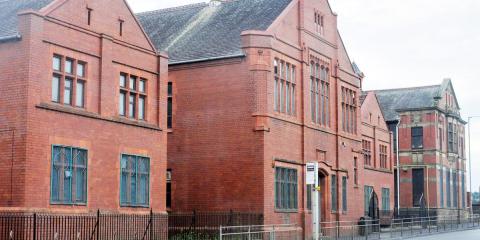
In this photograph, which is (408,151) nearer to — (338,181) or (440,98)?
(440,98)

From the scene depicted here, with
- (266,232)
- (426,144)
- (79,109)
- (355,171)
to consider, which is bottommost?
(266,232)

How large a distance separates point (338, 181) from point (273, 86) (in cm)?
990

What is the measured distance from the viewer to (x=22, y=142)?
92.9 feet

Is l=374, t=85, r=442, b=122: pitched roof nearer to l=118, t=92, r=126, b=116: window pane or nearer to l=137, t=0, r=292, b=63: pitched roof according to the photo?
l=137, t=0, r=292, b=63: pitched roof

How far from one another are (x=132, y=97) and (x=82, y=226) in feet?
22.6

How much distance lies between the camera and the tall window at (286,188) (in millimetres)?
40000

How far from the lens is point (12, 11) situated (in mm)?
32875

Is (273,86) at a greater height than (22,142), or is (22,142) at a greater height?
(273,86)

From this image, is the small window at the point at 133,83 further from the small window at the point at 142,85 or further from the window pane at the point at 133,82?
the small window at the point at 142,85

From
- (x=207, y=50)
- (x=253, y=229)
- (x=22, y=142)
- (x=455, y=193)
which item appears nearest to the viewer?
(x=22, y=142)

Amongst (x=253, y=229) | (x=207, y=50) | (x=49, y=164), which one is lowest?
(x=253, y=229)

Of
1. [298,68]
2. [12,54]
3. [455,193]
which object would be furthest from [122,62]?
[455,193]

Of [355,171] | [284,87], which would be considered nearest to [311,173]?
[284,87]

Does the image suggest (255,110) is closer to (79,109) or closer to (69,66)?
(79,109)
